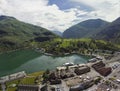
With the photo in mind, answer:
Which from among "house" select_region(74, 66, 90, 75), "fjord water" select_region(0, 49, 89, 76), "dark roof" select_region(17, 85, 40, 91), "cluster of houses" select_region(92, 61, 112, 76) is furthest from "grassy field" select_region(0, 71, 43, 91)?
"cluster of houses" select_region(92, 61, 112, 76)

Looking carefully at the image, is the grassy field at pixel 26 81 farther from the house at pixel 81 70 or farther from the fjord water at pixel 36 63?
the fjord water at pixel 36 63

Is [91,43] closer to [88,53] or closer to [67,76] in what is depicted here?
[88,53]

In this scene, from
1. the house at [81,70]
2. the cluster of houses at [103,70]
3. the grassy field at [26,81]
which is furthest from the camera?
the house at [81,70]

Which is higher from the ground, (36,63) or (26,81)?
(36,63)

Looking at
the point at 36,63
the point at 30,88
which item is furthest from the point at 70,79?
the point at 36,63

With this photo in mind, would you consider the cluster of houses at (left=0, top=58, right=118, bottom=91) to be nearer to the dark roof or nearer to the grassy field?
the dark roof

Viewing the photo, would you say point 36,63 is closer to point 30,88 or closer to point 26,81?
point 26,81

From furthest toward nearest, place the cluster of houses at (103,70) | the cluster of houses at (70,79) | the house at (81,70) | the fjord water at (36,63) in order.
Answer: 1. the fjord water at (36,63)
2. the house at (81,70)
3. the cluster of houses at (103,70)
4. the cluster of houses at (70,79)

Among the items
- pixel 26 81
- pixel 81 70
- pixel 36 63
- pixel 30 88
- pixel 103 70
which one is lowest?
pixel 30 88

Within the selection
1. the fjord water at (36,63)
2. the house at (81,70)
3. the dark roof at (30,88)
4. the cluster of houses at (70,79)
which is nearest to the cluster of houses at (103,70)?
the cluster of houses at (70,79)

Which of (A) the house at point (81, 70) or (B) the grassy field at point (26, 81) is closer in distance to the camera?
(B) the grassy field at point (26, 81)

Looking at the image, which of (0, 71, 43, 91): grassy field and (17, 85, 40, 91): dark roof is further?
(0, 71, 43, 91): grassy field
